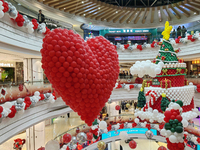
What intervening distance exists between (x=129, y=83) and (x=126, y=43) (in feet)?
11.1

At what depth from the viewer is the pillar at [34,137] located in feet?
27.0

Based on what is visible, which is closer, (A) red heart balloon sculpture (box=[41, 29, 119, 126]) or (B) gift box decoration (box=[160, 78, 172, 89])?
(A) red heart balloon sculpture (box=[41, 29, 119, 126])

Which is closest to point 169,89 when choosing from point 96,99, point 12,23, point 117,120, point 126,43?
point 96,99

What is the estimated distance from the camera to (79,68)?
4.02ft

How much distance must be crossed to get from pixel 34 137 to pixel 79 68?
8643 mm

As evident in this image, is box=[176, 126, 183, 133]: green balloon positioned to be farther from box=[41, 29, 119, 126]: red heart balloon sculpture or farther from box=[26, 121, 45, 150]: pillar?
box=[26, 121, 45, 150]: pillar

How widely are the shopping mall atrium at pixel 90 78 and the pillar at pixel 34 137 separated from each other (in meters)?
0.05

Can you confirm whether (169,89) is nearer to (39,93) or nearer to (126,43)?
(39,93)

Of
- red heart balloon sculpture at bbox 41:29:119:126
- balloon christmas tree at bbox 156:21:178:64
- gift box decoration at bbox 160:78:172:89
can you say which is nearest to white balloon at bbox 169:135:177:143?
gift box decoration at bbox 160:78:172:89

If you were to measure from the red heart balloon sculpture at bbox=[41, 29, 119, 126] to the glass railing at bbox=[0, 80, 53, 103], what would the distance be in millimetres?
3714

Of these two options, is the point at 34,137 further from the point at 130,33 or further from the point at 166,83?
the point at 130,33

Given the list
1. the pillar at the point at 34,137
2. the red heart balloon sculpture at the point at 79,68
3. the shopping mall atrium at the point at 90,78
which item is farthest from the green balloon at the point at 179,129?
the pillar at the point at 34,137

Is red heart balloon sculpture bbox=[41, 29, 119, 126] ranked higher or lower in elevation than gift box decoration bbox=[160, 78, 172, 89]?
higher

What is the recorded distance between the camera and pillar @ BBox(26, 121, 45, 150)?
8.23 m
